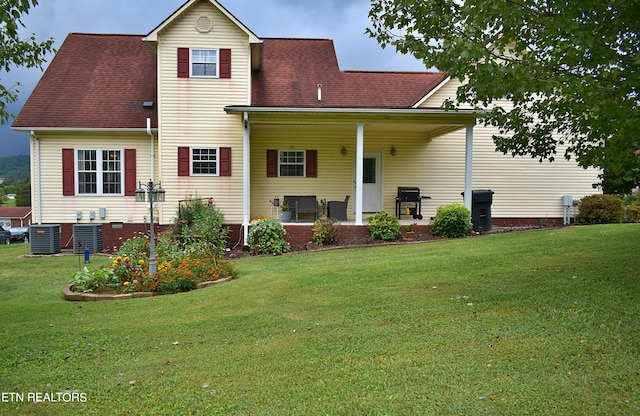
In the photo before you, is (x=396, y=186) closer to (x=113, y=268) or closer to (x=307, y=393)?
(x=113, y=268)

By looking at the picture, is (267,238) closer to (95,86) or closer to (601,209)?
(95,86)

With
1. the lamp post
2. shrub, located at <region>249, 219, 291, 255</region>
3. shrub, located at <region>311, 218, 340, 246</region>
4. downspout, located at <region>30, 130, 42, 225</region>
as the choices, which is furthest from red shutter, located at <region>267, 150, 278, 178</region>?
downspout, located at <region>30, 130, 42, 225</region>

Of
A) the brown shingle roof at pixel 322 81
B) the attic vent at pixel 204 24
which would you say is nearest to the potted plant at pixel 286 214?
the brown shingle roof at pixel 322 81

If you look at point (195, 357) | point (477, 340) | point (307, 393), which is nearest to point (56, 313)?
point (195, 357)

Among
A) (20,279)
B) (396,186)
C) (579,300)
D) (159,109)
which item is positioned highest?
(159,109)

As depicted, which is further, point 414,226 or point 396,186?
point 396,186

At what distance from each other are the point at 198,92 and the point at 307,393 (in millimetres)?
11830

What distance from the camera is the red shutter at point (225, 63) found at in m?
13.7

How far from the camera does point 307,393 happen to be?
361cm

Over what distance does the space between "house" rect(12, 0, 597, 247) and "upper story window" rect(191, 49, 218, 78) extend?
3cm

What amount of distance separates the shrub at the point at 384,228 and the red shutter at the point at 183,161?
5.80 metres

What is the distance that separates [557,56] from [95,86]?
14649 millimetres

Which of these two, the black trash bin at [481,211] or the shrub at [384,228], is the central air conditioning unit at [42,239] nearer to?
the shrub at [384,228]

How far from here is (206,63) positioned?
13.8 m
